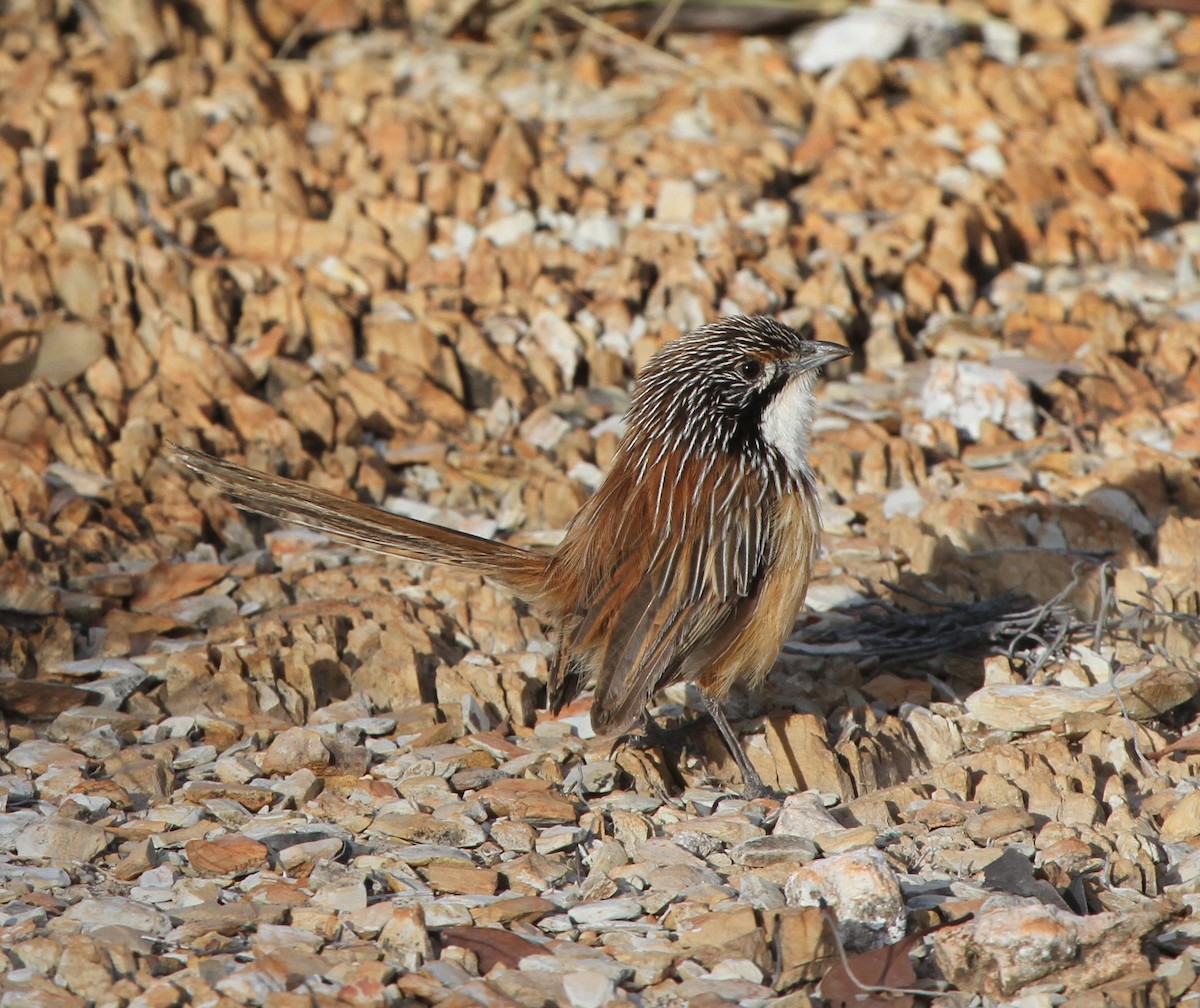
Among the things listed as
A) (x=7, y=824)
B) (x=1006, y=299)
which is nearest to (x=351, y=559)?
(x=7, y=824)

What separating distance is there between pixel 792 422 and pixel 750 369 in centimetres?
23

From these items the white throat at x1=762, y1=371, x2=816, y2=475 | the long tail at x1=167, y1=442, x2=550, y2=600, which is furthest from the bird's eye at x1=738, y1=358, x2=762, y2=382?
the long tail at x1=167, y1=442, x2=550, y2=600

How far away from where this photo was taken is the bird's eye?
523 centimetres

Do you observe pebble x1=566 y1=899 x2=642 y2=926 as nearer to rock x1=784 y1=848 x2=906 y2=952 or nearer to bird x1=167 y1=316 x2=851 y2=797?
rock x1=784 y1=848 x2=906 y2=952

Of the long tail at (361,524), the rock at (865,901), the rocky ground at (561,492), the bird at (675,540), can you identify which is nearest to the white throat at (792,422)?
the bird at (675,540)

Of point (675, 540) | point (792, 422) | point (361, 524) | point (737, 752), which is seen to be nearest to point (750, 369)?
point (792, 422)

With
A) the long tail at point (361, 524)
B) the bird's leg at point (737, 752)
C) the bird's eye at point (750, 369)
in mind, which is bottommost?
the bird's leg at point (737, 752)

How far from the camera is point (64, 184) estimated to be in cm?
746

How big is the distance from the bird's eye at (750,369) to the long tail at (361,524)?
95cm

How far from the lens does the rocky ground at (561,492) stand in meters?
3.82

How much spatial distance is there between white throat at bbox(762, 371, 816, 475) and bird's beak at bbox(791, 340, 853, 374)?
4 cm

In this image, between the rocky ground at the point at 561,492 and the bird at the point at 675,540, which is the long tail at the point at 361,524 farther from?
the rocky ground at the point at 561,492

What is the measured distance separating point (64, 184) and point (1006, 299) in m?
4.70

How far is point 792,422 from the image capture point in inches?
207
